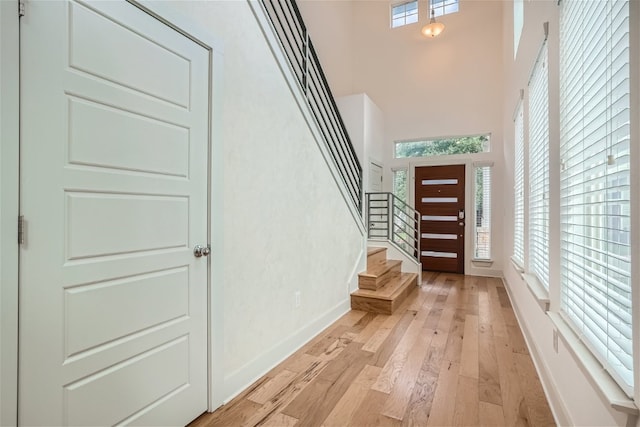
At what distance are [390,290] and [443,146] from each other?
10.9 feet

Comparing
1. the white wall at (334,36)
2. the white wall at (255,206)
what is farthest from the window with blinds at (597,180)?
the white wall at (334,36)

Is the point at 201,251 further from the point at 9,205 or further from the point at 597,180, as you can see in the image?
the point at 597,180

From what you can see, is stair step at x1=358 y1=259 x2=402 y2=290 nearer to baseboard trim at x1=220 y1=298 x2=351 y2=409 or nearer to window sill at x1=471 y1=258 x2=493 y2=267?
baseboard trim at x1=220 y1=298 x2=351 y2=409

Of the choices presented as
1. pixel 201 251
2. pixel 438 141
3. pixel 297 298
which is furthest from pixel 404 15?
pixel 201 251

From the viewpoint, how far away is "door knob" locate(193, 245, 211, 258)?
5.41 ft

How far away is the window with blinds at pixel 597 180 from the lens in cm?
107

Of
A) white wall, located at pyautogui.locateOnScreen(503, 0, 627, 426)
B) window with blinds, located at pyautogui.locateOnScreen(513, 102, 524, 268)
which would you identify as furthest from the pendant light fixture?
white wall, located at pyautogui.locateOnScreen(503, 0, 627, 426)

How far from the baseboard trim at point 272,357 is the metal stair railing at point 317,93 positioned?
144 centimetres

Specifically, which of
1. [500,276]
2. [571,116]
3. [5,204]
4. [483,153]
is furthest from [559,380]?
[483,153]

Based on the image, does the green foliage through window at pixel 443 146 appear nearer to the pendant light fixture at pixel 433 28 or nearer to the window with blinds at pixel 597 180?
the pendant light fixture at pixel 433 28

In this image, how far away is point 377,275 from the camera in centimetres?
376

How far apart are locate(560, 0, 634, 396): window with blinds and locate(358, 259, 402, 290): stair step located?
2.09 meters

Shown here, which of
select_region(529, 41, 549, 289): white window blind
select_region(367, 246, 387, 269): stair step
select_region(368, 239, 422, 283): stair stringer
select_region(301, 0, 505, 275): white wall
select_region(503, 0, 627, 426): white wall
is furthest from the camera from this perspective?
select_region(301, 0, 505, 275): white wall

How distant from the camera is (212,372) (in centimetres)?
173
